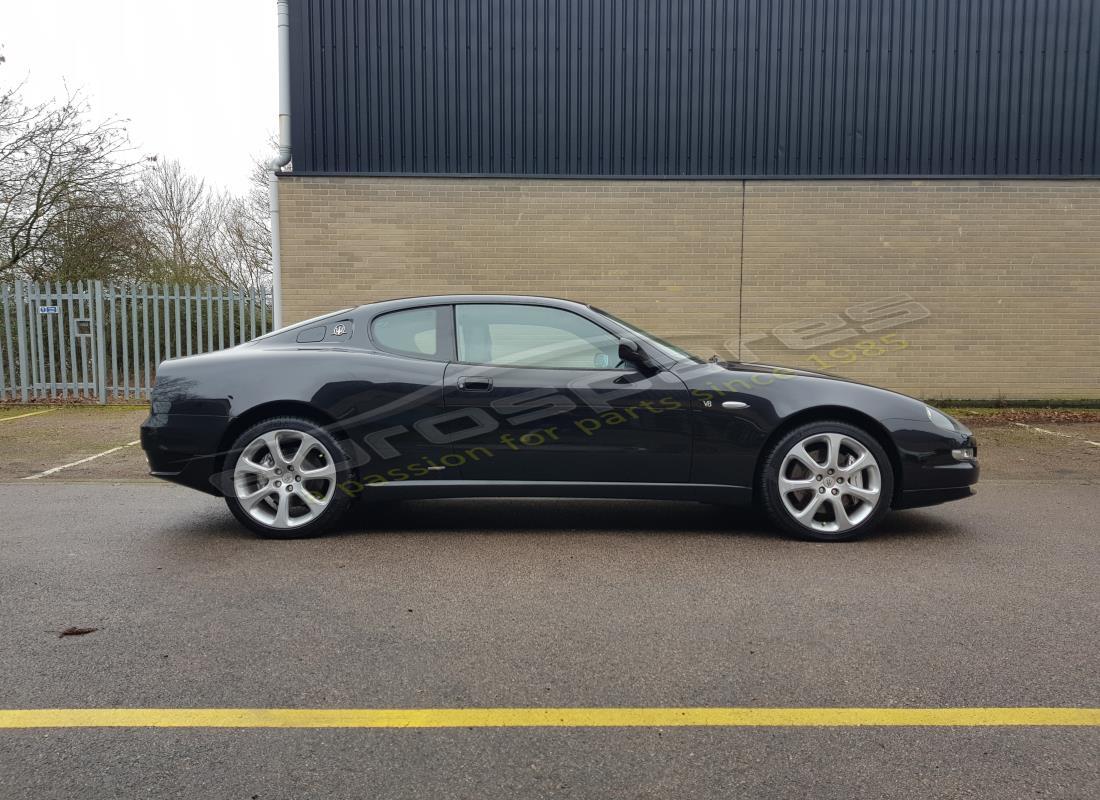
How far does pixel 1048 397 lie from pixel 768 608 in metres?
9.97

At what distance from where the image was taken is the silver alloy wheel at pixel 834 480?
455 cm

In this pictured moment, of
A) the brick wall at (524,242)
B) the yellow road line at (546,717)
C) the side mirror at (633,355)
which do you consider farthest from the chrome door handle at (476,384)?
the brick wall at (524,242)

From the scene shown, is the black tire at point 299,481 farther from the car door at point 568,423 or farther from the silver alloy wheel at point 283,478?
the car door at point 568,423

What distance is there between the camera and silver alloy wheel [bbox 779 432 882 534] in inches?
179

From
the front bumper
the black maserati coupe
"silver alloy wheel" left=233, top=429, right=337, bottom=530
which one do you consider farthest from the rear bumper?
the front bumper

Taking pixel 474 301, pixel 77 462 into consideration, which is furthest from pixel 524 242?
pixel 474 301

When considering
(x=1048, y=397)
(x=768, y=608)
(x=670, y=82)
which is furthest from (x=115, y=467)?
(x=1048, y=397)

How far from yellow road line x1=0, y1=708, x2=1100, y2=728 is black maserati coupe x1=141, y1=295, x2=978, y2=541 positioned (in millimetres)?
2129

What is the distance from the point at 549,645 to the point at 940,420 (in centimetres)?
294

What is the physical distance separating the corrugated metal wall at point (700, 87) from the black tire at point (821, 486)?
749cm

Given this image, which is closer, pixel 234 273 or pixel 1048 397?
pixel 1048 397

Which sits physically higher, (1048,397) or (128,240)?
(128,240)

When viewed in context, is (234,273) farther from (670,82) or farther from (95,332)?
(670,82)

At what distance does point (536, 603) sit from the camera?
3535 millimetres
